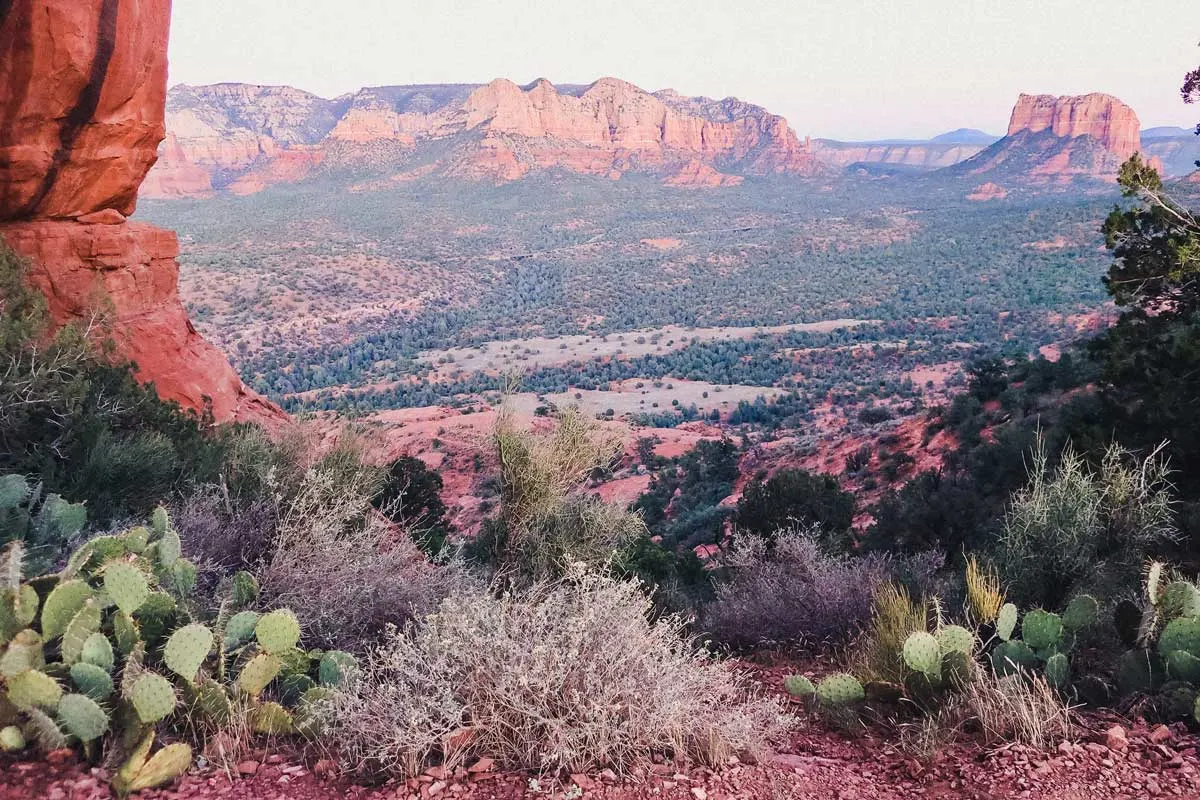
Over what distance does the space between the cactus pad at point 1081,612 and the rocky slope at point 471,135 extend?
100779 mm

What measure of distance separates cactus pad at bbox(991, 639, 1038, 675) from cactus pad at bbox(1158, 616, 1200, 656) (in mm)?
582

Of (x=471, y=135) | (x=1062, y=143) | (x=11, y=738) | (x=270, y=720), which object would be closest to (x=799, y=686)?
(x=270, y=720)

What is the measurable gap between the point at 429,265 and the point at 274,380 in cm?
2769

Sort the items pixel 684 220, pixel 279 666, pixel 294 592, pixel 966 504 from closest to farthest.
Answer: pixel 279 666 → pixel 294 592 → pixel 966 504 → pixel 684 220

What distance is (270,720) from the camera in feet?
11.3

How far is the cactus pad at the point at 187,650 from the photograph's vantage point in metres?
3.36

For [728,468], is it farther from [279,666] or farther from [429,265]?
[429,265]

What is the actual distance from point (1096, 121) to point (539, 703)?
154246 mm

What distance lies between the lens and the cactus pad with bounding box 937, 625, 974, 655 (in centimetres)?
398

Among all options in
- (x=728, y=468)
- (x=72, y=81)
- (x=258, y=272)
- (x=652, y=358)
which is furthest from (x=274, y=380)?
(x=72, y=81)

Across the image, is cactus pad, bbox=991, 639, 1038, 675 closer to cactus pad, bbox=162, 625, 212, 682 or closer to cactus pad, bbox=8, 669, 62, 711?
cactus pad, bbox=162, 625, 212, 682

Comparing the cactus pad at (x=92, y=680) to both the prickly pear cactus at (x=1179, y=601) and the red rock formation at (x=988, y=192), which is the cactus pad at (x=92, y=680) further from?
the red rock formation at (x=988, y=192)

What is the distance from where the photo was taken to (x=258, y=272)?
48750mm

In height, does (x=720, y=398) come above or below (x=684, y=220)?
below
